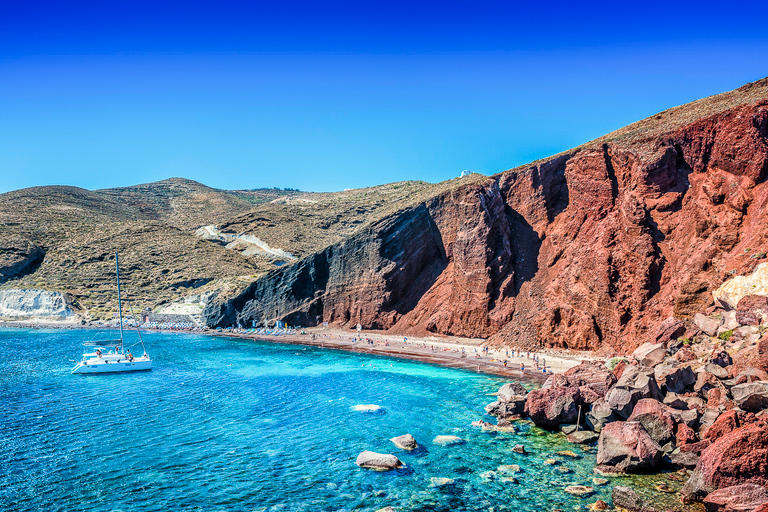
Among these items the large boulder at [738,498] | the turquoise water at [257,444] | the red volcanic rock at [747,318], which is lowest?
the turquoise water at [257,444]

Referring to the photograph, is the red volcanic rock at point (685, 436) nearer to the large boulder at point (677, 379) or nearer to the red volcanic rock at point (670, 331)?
the large boulder at point (677, 379)

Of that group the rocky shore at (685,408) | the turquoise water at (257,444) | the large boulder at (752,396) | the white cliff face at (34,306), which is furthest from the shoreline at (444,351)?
the white cliff face at (34,306)

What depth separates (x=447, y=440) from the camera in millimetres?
25719

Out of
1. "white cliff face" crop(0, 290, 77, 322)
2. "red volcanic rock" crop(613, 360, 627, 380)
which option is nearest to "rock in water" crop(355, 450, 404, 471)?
"red volcanic rock" crop(613, 360, 627, 380)

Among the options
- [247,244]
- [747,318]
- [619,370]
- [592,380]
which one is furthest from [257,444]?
[247,244]

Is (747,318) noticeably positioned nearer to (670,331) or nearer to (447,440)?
(670,331)

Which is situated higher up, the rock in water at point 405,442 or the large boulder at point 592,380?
the large boulder at point 592,380

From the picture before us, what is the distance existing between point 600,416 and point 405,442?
11.0m

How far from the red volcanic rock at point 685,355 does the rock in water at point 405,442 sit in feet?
60.0

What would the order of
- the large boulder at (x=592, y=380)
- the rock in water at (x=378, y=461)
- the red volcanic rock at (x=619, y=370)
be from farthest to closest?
the red volcanic rock at (x=619, y=370), the large boulder at (x=592, y=380), the rock in water at (x=378, y=461)

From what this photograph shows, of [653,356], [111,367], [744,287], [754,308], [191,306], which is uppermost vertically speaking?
[744,287]

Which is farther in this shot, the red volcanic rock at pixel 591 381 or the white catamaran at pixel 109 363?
the white catamaran at pixel 109 363

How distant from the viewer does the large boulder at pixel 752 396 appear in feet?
70.5

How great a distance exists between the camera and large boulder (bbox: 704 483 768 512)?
15750 millimetres
